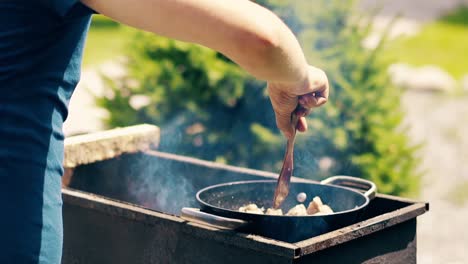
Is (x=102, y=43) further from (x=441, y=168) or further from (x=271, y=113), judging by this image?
(x=271, y=113)

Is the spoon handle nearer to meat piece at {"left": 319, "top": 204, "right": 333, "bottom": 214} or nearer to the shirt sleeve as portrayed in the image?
meat piece at {"left": 319, "top": 204, "right": 333, "bottom": 214}

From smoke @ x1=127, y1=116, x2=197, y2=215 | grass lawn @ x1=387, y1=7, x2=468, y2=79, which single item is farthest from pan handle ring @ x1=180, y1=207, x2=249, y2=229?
grass lawn @ x1=387, y1=7, x2=468, y2=79

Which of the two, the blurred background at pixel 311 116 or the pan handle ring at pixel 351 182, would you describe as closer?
the pan handle ring at pixel 351 182

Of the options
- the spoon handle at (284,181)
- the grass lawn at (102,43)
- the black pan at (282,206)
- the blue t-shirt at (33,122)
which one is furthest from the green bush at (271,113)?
the grass lawn at (102,43)

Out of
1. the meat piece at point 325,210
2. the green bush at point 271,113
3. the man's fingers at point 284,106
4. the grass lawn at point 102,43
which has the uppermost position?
the grass lawn at point 102,43

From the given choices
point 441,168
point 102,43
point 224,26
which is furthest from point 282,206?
point 102,43

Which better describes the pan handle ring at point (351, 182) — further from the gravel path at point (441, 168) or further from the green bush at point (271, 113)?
the gravel path at point (441, 168)

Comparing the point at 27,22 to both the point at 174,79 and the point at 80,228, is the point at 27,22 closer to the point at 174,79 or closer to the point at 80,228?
the point at 80,228
